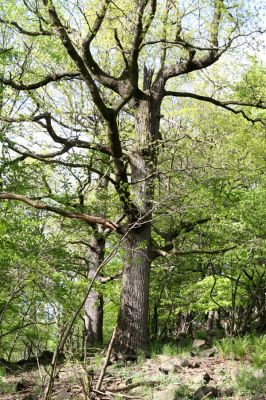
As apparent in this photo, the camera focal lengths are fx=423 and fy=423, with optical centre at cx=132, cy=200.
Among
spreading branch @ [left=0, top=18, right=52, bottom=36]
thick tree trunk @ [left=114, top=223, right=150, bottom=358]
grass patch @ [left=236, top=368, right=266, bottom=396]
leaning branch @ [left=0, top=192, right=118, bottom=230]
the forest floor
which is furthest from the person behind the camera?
thick tree trunk @ [left=114, top=223, right=150, bottom=358]

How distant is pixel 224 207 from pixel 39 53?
601cm

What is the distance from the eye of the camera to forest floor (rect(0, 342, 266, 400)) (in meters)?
4.97

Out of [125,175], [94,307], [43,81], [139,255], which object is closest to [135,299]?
[139,255]

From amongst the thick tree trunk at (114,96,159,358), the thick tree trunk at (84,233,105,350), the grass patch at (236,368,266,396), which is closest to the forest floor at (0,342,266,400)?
the grass patch at (236,368,266,396)

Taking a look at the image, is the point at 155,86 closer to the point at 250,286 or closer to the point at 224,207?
the point at 224,207

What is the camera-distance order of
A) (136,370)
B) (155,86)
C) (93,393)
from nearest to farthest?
(93,393)
(136,370)
(155,86)

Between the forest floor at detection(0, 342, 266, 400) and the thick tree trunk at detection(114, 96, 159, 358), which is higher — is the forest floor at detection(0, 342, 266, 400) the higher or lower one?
the lower one

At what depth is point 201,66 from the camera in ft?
30.8

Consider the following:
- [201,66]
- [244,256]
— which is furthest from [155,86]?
[244,256]

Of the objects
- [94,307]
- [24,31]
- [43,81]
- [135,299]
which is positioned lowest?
[135,299]

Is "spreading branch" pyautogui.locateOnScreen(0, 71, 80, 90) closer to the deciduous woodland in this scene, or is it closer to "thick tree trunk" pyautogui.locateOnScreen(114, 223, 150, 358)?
the deciduous woodland

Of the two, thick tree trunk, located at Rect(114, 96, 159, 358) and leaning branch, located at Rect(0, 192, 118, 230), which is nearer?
leaning branch, located at Rect(0, 192, 118, 230)

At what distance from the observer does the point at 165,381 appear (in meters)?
5.74

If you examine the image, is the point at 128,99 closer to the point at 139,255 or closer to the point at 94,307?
the point at 139,255
